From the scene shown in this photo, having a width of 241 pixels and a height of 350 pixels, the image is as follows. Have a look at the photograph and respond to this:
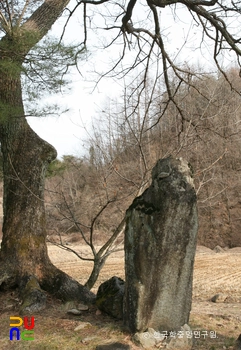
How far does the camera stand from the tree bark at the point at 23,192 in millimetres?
5301

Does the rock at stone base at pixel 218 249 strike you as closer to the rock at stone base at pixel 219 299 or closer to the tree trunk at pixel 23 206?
the rock at stone base at pixel 219 299

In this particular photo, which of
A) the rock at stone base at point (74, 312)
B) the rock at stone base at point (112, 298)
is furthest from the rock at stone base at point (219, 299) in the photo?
the rock at stone base at point (74, 312)

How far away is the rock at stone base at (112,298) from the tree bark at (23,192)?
1.35 feet

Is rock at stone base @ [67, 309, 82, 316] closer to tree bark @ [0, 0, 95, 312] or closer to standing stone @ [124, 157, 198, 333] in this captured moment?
tree bark @ [0, 0, 95, 312]

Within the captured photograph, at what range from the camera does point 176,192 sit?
4.07 m

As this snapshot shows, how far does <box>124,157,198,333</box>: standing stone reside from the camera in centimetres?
393

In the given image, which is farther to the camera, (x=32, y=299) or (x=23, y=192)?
(x=23, y=192)

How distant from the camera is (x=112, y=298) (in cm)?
470

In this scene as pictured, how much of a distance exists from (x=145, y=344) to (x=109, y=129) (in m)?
4.31

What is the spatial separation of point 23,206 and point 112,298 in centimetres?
200

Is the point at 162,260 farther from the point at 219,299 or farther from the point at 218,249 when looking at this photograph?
the point at 218,249

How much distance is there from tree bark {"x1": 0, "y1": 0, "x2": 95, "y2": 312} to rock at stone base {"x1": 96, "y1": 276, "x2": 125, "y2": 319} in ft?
1.35

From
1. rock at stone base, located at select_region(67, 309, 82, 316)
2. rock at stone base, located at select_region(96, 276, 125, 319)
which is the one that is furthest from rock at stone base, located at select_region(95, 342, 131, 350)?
rock at stone base, located at select_region(67, 309, 82, 316)

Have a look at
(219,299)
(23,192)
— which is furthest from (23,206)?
(219,299)
